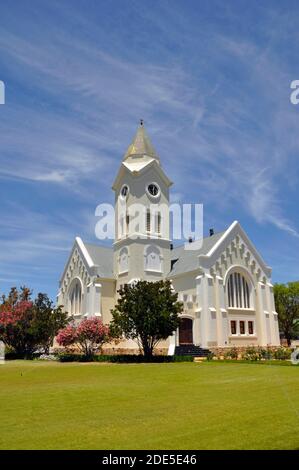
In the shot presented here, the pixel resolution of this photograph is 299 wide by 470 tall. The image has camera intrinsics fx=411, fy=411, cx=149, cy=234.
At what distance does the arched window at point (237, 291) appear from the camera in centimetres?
4625

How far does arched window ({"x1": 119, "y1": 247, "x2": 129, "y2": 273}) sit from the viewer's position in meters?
48.7

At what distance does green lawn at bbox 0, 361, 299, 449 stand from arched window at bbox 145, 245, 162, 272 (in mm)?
30369

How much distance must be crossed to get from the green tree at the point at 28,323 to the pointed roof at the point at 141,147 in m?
21.3

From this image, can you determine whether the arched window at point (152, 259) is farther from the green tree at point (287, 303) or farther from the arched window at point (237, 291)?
the green tree at point (287, 303)

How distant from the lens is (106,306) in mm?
48969

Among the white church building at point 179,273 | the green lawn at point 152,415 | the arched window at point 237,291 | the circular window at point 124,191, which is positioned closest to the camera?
the green lawn at point 152,415

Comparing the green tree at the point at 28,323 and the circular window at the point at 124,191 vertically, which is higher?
the circular window at the point at 124,191

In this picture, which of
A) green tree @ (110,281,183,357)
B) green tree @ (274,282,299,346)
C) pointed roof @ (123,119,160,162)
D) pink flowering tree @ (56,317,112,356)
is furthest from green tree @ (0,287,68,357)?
green tree @ (274,282,299,346)

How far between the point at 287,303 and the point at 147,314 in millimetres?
36547

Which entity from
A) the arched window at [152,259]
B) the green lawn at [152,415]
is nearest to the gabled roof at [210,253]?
the arched window at [152,259]

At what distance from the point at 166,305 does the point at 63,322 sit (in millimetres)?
12700

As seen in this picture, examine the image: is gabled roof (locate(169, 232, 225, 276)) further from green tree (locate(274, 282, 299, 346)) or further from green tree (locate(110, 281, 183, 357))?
green tree (locate(274, 282, 299, 346))
